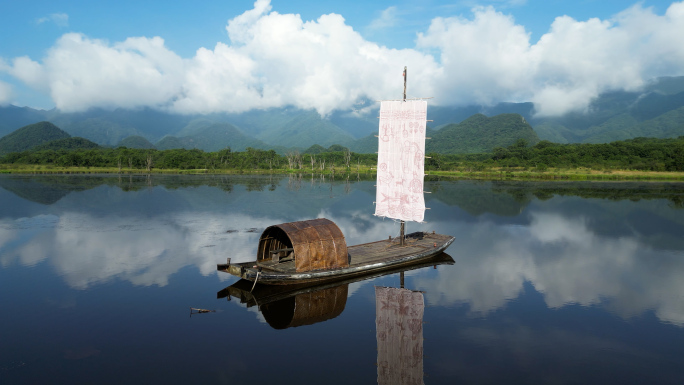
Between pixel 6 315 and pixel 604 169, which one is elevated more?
pixel 604 169

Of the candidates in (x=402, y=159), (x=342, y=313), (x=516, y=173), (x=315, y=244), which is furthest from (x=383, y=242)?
(x=516, y=173)

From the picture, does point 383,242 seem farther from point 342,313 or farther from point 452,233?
point 342,313

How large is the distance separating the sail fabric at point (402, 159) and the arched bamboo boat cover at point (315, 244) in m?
6.40

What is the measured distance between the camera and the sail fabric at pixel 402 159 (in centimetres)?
2248

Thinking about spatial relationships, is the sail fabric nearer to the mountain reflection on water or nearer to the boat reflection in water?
the mountain reflection on water

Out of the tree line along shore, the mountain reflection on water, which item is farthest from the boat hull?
the tree line along shore

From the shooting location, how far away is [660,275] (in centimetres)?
2033

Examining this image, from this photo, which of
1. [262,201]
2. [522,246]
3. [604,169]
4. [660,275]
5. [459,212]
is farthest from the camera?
[604,169]

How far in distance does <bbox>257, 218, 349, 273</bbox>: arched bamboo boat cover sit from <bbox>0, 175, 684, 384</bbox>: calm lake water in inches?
51.3

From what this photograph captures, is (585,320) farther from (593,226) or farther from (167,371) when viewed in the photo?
(593,226)

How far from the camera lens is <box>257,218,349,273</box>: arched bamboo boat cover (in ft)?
56.3

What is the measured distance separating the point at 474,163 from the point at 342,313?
10496cm

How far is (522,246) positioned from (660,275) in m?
7.34

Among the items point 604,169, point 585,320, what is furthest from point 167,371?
point 604,169
